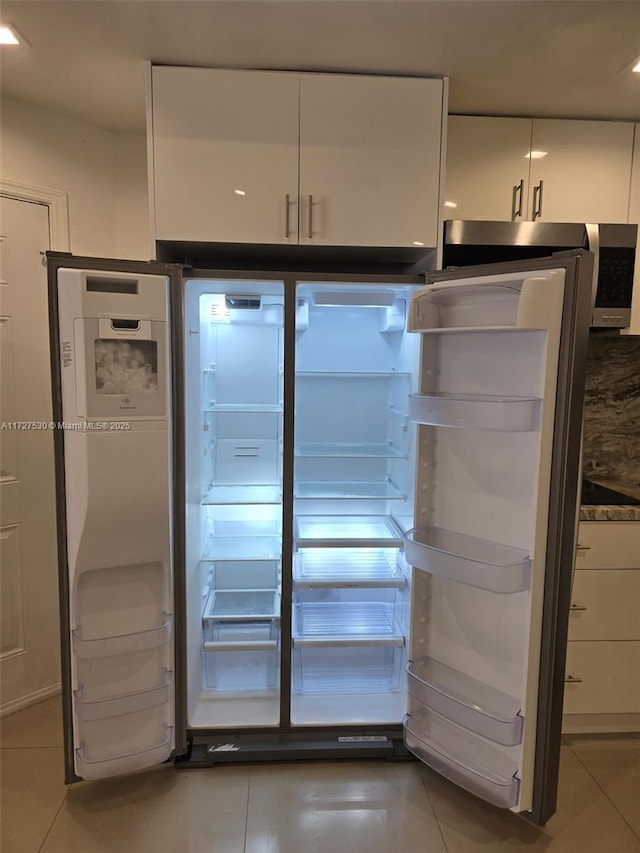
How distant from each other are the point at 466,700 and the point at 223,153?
1.99 meters

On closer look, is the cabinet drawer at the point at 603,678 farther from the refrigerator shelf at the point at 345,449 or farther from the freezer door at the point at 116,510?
the freezer door at the point at 116,510

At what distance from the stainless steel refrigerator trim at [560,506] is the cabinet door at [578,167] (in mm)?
747

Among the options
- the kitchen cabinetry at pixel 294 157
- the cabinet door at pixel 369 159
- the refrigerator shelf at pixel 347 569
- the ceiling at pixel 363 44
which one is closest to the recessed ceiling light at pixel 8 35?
the ceiling at pixel 363 44

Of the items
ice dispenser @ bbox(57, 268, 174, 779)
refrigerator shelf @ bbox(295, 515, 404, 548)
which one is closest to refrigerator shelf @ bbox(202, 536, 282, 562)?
refrigerator shelf @ bbox(295, 515, 404, 548)

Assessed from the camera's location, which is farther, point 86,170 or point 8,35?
point 86,170

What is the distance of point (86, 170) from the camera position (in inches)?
87.8

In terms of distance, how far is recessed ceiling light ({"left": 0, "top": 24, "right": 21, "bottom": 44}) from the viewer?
5.05ft

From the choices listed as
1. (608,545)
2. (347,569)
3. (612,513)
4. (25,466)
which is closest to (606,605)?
(608,545)

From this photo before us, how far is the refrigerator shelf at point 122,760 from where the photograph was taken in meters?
1.68

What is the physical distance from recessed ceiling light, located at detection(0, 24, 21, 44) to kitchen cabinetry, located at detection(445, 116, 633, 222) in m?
1.49

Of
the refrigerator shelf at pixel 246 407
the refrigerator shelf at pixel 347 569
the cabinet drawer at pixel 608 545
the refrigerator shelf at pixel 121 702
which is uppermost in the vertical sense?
the refrigerator shelf at pixel 246 407

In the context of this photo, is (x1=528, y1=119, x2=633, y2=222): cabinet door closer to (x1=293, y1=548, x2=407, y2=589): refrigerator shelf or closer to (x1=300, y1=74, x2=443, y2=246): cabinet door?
(x1=300, y1=74, x2=443, y2=246): cabinet door

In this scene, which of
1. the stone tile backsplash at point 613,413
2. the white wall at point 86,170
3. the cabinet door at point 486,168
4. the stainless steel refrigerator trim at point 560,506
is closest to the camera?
the stainless steel refrigerator trim at point 560,506

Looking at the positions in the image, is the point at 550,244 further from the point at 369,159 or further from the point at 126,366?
the point at 126,366
